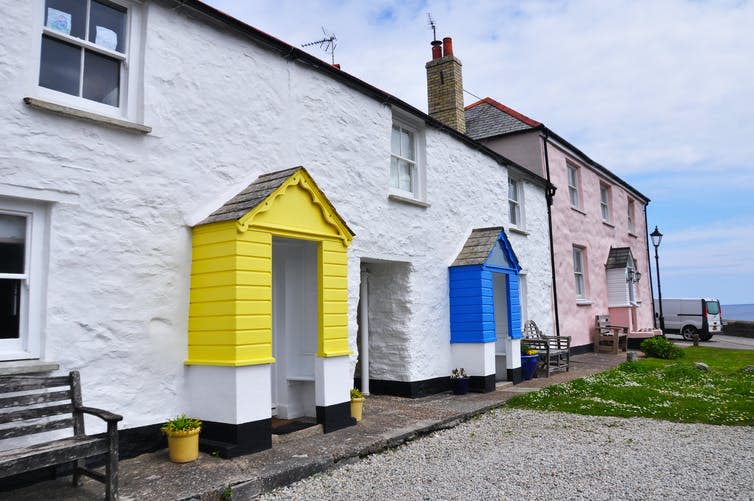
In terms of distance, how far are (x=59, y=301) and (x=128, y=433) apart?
140 cm

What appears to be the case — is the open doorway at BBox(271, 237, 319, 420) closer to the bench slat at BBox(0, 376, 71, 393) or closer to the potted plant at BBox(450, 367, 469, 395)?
the bench slat at BBox(0, 376, 71, 393)

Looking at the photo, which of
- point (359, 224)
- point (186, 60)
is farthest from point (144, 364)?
point (359, 224)

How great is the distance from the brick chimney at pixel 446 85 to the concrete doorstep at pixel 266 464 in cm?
747

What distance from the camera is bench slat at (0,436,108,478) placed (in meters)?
3.63

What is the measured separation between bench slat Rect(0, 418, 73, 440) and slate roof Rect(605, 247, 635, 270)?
18119 millimetres

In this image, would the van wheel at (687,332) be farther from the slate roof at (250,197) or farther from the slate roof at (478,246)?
the slate roof at (250,197)

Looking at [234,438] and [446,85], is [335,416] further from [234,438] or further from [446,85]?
[446,85]

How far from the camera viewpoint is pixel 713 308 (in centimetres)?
2534

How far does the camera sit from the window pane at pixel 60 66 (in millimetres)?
5086

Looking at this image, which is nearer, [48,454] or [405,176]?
[48,454]

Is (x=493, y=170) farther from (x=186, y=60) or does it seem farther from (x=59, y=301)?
(x=59, y=301)

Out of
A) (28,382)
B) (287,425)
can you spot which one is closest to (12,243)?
(28,382)

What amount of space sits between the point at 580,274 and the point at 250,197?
14.2 m

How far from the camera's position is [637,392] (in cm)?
972
